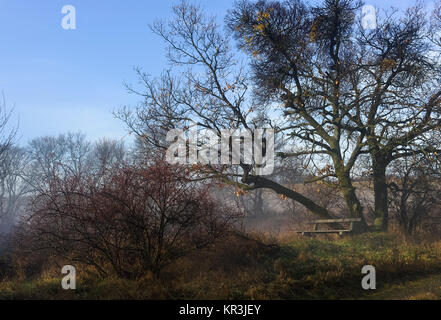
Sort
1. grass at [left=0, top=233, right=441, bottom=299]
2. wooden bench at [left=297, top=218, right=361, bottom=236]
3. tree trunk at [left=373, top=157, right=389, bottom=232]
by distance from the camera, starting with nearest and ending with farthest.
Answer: grass at [left=0, top=233, right=441, bottom=299] → wooden bench at [left=297, top=218, right=361, bottom=236] → tree trunk at [left=373, top=157, right=389, bottom=232]

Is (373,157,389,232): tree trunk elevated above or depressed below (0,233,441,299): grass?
above

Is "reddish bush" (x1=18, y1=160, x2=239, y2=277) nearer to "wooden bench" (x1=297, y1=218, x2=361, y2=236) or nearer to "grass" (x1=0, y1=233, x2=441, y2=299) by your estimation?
"grass" (x1=0, y1=233, x2=441, y2=299)

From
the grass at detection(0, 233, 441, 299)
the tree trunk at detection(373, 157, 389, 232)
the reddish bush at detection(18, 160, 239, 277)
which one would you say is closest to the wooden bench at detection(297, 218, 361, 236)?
the tree trunk at detection(373, 157, 389, 232)

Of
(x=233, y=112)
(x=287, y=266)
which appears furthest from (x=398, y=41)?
(x=287, y=266)

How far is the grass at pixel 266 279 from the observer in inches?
295

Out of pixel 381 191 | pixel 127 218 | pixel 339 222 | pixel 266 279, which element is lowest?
pixel 266 279

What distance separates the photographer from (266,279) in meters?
8.35

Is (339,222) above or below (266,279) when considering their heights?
above

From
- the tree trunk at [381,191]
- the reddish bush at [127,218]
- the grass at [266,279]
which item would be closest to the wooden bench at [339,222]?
the tree trunk at [381,191]

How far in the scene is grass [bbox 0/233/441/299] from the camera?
750cm

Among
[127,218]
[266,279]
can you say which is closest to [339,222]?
[266,279]

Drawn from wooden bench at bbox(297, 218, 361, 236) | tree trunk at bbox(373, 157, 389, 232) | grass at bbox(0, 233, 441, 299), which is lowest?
grass at bbox(0, 233, 441, 299)

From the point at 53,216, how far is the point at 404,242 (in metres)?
12.0

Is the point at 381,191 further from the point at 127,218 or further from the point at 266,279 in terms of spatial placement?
the point at 127,218
